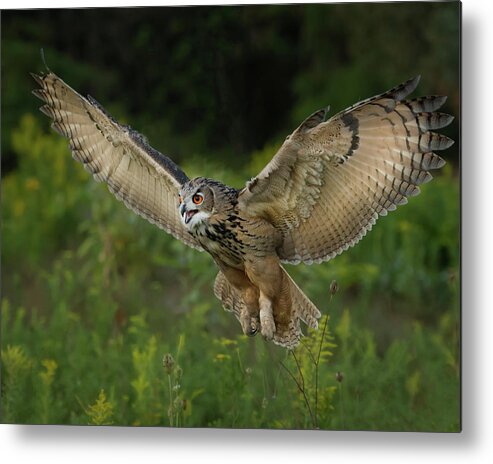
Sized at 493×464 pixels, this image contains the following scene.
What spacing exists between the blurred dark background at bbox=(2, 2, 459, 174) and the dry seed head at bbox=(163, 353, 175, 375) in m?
0.72

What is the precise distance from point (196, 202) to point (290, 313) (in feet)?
1.62

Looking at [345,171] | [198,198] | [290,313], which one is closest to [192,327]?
[290,313]

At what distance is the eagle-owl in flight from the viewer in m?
3.40

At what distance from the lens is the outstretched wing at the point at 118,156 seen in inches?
151

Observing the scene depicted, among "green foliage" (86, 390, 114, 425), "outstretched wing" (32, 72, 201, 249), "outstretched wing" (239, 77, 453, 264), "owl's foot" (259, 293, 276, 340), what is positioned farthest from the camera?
"green foliage" (86, 390, 114, 425)

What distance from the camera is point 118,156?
3.93 metres

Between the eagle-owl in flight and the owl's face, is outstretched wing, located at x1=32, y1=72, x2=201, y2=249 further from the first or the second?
the owl's face

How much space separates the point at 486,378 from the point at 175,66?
1497 millimetres

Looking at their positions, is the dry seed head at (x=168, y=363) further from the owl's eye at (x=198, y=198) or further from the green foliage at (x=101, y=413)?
the owl's eye at (x=198, y=198)

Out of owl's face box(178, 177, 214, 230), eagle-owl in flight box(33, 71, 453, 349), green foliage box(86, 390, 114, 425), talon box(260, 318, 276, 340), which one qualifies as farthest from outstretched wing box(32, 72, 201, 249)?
green foliage box(86, 390, 114, 425)

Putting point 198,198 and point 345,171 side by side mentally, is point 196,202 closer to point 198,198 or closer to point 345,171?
point 198,198

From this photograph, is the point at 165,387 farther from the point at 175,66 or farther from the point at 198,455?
the point at 175,66

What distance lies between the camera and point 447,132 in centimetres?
380

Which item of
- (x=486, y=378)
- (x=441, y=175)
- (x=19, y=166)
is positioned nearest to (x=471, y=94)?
(x=441, y=175)
